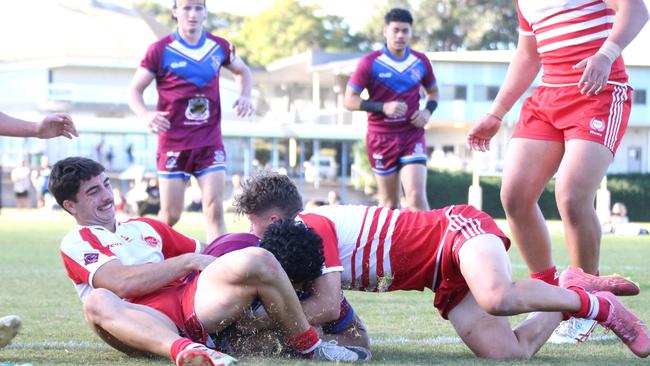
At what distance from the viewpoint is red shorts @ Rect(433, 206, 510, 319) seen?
16.8 ft

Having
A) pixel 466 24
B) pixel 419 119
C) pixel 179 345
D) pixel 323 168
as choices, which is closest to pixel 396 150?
pixel 419 119

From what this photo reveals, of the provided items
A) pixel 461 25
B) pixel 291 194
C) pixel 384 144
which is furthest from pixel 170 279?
Answer: pixel 461 25

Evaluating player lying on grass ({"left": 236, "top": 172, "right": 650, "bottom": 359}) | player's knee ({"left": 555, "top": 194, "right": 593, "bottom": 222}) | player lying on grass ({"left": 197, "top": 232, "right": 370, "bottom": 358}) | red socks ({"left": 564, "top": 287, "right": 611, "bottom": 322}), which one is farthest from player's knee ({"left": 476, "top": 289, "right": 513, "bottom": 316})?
player's knee ({"left": 555, "top": 194, "right": 593, "bottom": 222})

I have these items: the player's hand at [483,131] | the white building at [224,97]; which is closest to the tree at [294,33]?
the white building at [224,97]

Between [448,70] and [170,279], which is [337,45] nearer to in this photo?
[448,70]

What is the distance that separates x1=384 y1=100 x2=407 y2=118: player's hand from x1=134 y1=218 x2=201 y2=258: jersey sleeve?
5046 mm

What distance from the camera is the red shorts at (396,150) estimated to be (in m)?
10.7

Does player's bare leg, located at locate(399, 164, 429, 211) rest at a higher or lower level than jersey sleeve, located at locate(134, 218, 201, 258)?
lower

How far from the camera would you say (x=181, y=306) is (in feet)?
16.4

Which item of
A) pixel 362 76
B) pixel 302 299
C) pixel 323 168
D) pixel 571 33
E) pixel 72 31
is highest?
pixel 72 31

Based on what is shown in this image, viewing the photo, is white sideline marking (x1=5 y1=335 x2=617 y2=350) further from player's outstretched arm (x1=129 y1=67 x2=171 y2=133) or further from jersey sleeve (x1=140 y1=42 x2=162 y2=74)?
jersey sleeve (x1=140 y1=42 x2=162 y2=74)

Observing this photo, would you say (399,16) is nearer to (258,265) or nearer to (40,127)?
(40,127)

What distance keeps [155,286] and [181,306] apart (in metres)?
0.18

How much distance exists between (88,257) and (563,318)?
235 centimetres
